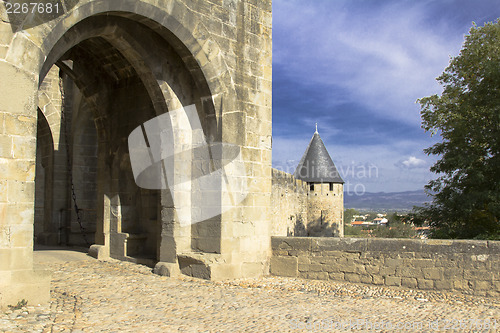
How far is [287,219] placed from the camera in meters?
18.7

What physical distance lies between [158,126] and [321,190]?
18.5 meters

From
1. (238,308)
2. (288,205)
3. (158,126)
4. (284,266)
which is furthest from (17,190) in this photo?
(288,205)

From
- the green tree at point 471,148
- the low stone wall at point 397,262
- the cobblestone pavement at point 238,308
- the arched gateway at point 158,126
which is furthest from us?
the green tree at point 471,148

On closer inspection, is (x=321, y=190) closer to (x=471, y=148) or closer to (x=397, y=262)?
(x=471, y=148)

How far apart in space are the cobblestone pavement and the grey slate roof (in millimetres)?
19056

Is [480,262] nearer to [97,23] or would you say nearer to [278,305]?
[278,305]

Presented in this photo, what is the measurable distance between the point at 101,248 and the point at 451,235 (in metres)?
8.60

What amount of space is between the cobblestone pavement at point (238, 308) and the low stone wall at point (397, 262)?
0.55ft

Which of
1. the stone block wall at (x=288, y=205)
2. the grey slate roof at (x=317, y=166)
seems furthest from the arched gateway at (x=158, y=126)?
the grey slate roof at (x=317, y=166)

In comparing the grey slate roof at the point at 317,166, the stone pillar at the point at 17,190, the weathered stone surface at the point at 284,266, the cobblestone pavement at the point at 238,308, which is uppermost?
the grey slate roof at the point at 317,166

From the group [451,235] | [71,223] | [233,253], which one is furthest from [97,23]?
[451,235]

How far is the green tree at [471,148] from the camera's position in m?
11.2

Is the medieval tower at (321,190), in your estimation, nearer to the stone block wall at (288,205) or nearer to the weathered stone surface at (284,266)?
the stone block wall at (288,205)

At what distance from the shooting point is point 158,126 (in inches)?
274
